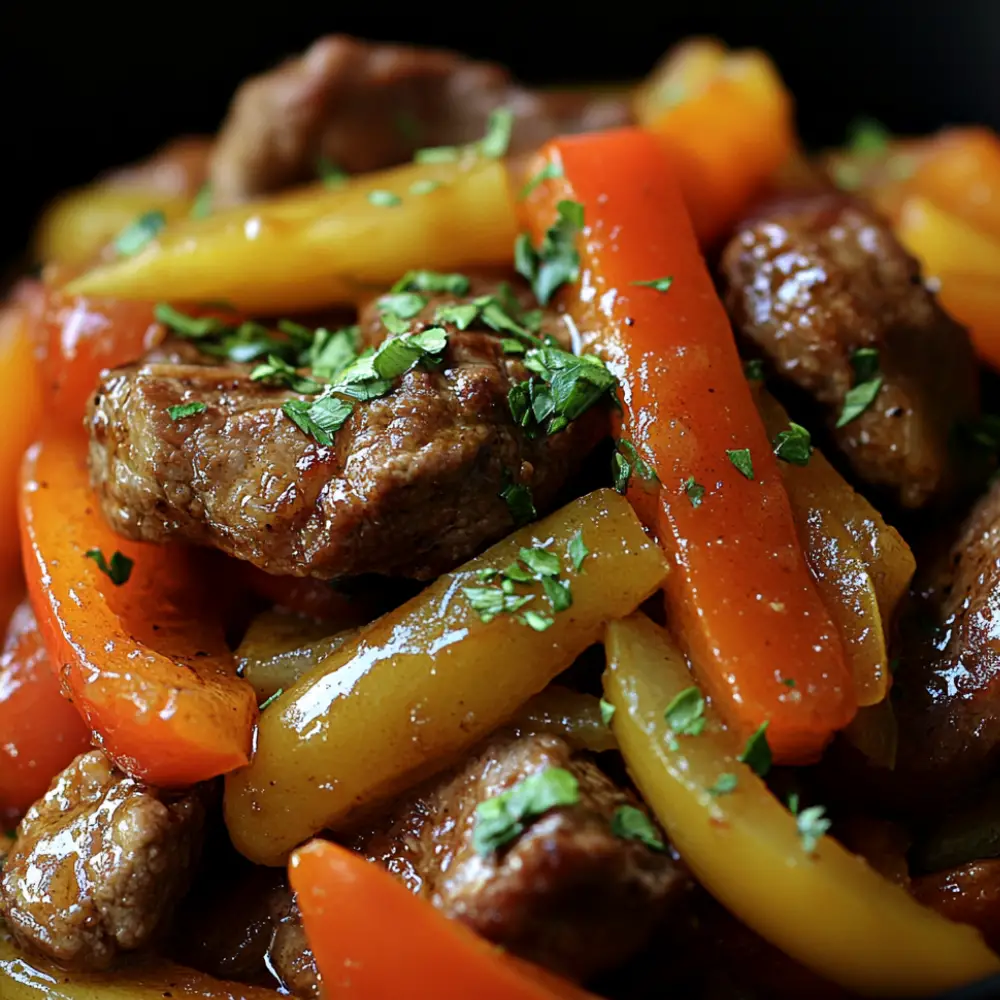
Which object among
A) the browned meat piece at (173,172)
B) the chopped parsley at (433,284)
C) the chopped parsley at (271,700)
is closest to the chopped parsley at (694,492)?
the chopped parsley at (433,284)

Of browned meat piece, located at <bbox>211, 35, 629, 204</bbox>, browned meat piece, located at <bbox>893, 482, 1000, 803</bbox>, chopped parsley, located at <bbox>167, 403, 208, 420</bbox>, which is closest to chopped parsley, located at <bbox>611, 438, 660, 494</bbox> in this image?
browned meat piece, located at <bbox>893, 482, 1000, 803</bbox>

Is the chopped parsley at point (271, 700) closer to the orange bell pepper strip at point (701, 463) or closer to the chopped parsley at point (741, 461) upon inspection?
the orange bell pepper strip at point (701, 463)

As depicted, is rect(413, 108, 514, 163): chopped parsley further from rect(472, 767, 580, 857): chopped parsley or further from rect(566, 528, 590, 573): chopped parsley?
rect(472, 767, 580, 857): chopped parsley

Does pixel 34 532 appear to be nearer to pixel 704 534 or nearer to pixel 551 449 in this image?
pixel 551 449

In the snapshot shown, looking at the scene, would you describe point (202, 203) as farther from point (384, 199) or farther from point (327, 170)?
point (384, 199)

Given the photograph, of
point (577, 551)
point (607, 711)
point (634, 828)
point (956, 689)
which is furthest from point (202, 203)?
point (956, 689)

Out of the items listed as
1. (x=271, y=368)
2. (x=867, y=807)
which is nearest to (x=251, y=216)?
(x=271, y=368)
